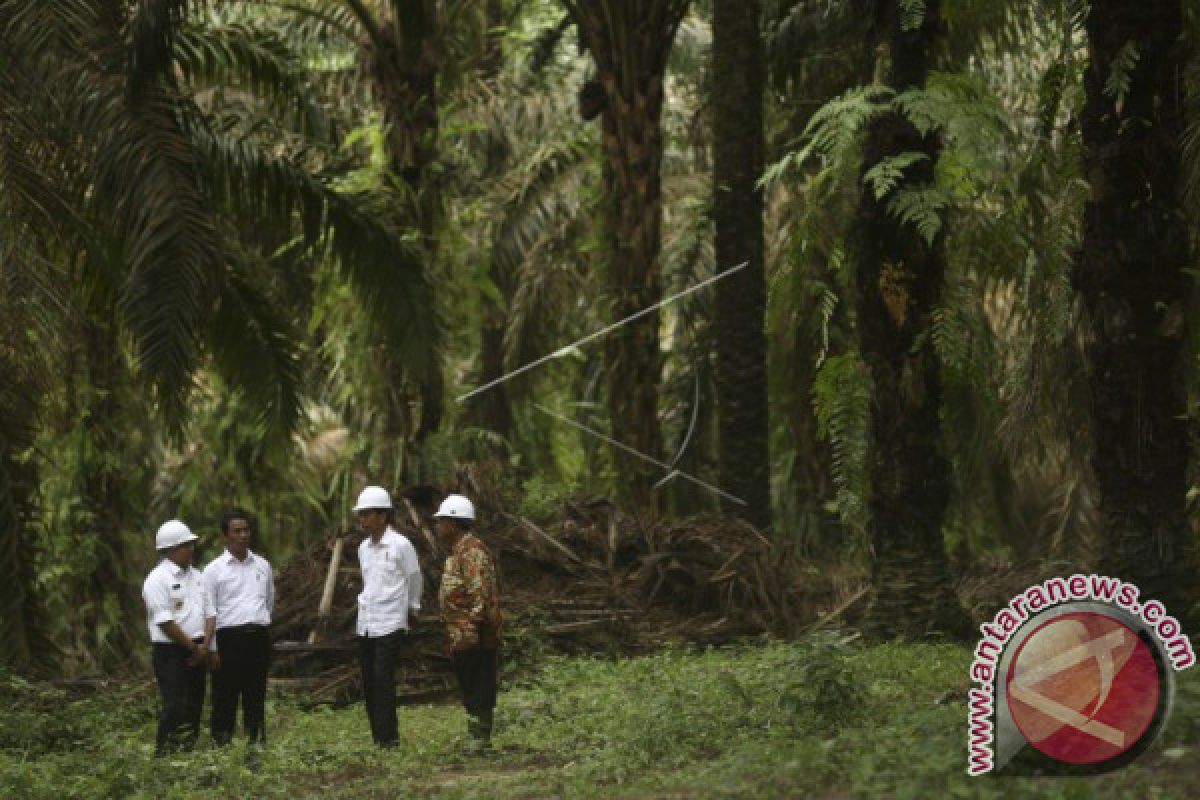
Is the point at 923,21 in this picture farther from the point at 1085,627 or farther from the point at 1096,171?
the point at 1085,627

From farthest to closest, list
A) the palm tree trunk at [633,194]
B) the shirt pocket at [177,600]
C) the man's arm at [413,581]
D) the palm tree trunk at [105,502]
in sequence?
the palm tree trunk at [105,502]
the palm tree trunk at [633,194]
the man's arm at [413,581]
the shirt pocket at [177,600]

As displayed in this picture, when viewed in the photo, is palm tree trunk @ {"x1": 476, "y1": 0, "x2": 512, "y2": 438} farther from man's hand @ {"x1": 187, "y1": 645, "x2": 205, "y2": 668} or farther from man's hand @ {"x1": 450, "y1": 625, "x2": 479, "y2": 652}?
man's hand @ {"x1": 450, "y1": 625, "x2": 479, "y2": 652}

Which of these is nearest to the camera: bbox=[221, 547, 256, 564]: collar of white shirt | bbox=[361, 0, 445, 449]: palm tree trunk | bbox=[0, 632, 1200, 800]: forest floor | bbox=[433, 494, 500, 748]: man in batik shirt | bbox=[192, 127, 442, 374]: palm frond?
bbox=[0, 632, 1200, 800]: forest floor

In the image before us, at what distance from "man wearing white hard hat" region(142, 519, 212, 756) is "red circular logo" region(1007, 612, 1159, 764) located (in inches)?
228

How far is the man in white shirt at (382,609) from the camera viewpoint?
1204cm

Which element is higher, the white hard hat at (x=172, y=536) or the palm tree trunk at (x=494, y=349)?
the palm tree trunk at (x=494, y=349)

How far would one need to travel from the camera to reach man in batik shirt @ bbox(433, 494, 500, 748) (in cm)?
1188

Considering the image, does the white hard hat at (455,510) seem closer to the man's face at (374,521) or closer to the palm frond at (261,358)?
the man's face at (374,521)

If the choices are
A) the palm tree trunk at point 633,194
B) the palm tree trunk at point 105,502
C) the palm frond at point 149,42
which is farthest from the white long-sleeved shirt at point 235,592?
the palm tree trunk at point 105,502

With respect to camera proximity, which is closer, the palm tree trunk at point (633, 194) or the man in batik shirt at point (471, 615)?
the man in batik shirt at point (471, 615)

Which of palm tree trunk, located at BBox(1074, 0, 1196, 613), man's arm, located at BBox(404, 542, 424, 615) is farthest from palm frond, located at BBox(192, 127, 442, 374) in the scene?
palm tree trunk, located at BBox(1074, 0, 1196, 613)

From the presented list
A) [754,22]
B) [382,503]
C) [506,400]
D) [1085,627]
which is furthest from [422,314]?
[506,400]

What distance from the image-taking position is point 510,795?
950 cm

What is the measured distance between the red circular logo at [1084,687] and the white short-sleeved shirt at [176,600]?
19.0 ft
